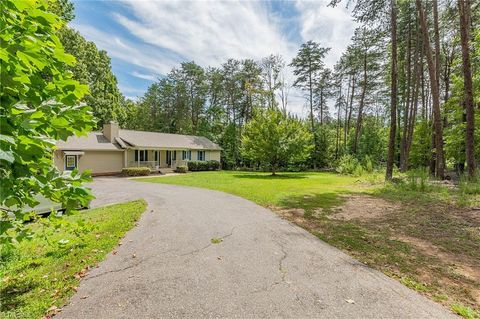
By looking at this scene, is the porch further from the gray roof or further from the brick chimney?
the brick chimney

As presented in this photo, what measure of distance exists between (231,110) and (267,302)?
37.2 meters

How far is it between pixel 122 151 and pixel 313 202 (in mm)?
20116

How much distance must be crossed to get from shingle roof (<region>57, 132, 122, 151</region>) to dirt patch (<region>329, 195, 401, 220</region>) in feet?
67.0

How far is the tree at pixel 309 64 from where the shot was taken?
31422 millimetres

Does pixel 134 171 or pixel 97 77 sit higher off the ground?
pixel 97 77

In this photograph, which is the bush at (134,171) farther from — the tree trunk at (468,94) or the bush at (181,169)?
the tree trunk at (468,94)

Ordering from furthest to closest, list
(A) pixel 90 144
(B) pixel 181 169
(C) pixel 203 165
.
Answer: (C) pixel 203 165, (B) pixel 181 169, (A) pixel 90 144

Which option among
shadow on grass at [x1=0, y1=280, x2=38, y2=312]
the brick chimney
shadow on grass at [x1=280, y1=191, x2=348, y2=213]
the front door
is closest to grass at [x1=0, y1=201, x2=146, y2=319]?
shadow on grass at [x1=0, y1=280, x2=38, y2=312]

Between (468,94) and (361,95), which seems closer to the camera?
(468,94)

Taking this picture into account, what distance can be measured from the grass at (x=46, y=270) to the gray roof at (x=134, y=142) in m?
16.9

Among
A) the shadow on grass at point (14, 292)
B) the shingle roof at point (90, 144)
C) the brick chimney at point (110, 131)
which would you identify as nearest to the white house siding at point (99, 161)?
the shingle roof at point (90, 144)

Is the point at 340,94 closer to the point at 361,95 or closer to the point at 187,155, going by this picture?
the point at 361,95

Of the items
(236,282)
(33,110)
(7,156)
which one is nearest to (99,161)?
(236,282)

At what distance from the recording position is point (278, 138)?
22.5m
